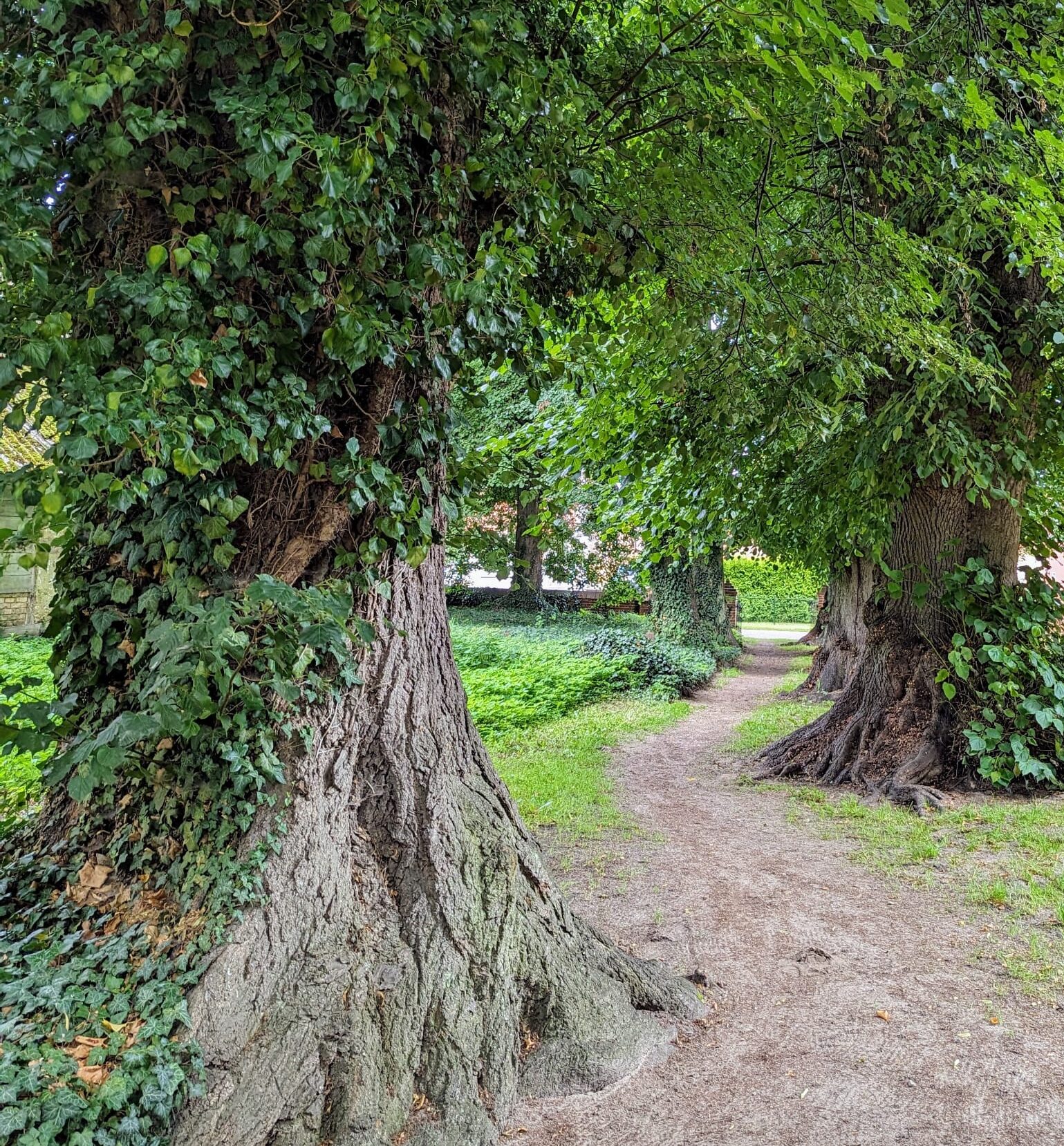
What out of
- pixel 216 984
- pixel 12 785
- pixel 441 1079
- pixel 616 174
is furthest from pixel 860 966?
pixel 12 785

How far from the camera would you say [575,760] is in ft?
30.3

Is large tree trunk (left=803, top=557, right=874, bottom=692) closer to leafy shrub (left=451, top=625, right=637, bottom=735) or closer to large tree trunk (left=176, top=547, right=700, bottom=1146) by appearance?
leafy shrub (left=451, top=625, right=637, bottom=735)

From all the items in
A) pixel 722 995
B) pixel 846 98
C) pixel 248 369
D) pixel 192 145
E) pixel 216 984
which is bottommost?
pixel 722 995

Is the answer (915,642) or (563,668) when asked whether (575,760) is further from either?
(563,668)

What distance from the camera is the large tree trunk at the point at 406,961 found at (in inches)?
96.9

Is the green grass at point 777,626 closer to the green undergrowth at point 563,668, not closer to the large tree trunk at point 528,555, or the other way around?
the large tree trunk at point 528,555

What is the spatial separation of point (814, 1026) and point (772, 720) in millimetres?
8393

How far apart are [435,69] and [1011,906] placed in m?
5.21

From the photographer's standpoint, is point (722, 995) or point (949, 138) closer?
point (722, 995)

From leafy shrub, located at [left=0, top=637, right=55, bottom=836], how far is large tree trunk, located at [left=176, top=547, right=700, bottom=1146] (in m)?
0.86

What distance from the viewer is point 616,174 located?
4.14 metres

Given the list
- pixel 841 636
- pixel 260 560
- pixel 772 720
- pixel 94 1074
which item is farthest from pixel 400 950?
pixel 841 636

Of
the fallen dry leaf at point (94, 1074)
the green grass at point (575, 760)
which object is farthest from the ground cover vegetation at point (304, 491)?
the green grass at point (575, 760)

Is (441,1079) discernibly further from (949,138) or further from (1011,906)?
(949,138)
